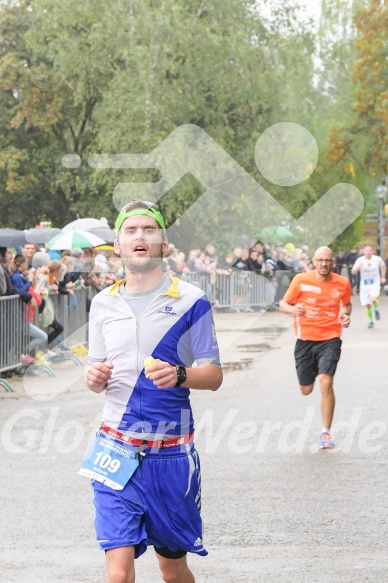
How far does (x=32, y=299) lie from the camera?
1648 centimetres

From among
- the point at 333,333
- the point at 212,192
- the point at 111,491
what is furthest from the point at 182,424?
the point at 212,192

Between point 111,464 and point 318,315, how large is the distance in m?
6.31

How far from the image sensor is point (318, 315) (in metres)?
11.0

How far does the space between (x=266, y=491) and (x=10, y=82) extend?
3886 centimetres

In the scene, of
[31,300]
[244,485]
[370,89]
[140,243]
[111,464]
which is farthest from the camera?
[370,89]

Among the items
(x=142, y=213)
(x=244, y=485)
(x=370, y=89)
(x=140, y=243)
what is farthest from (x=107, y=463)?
(x=370, y=89)

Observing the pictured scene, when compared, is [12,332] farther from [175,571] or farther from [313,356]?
[175,571]

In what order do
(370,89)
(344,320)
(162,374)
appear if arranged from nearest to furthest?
(162,374)
(344,320)
(370,89)

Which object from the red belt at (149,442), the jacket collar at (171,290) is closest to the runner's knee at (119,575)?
the red belt at (149,442)

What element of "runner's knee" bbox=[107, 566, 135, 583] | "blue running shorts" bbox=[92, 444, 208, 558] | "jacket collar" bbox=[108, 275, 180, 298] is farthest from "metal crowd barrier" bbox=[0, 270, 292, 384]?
"runner's knee" bbox=[107, 566, 135, 583]

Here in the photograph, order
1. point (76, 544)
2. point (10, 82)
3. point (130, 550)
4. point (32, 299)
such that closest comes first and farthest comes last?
point (130, 550) < point (76, 544) < point (32, 299) < point (10, 82)

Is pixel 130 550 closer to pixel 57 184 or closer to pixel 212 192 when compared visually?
pixel 212 192

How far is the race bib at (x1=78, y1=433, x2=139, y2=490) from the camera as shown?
4793 mm

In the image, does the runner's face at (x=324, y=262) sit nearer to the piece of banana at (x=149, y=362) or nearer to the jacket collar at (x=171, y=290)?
the jacket collar at (x=171, y=290)
